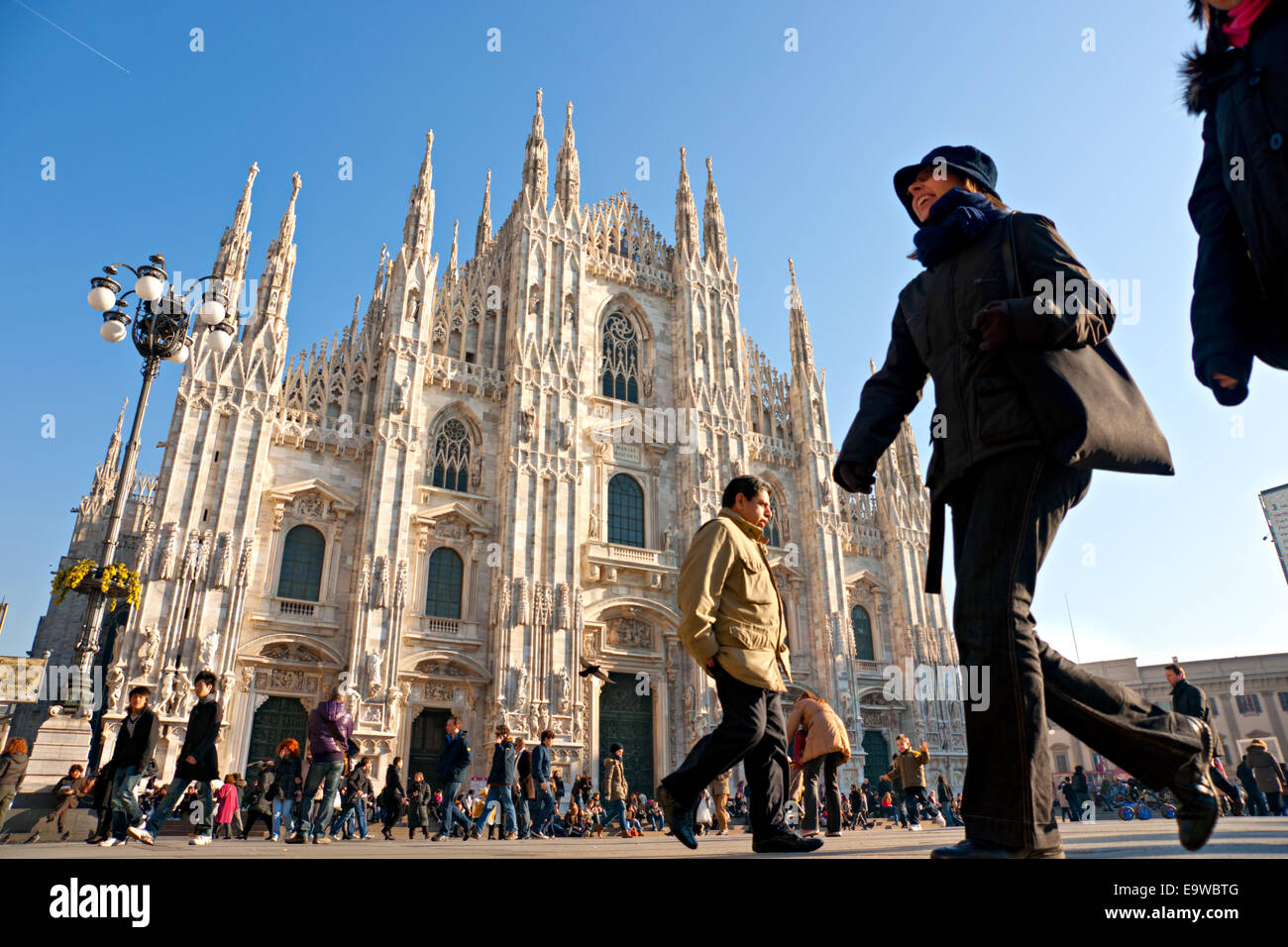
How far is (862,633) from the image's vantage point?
28609 mm

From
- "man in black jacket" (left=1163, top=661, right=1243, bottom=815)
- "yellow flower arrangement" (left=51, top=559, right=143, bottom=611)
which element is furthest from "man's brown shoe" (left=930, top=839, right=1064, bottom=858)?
"yellow flower arrangement" (left=51, top=559, right=143, bottom=611)

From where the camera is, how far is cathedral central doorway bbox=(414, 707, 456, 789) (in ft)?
65.5

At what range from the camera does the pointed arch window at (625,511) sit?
83.7 feet

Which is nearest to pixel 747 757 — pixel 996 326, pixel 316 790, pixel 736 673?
pixel 736 673

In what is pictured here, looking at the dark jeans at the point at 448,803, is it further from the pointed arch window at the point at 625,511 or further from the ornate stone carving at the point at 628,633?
the pointed arch window at the point at 625,511

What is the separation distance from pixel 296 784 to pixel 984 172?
42.8 feet

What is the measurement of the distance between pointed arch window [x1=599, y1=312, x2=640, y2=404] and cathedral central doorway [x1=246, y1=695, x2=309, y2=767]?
13799mm

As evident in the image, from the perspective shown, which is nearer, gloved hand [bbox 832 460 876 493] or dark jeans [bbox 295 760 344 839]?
gloved hand [bbox 832 460 876 493]

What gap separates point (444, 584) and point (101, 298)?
40.3ft

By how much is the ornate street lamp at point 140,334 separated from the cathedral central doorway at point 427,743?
9.13 meters

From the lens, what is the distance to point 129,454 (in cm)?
1102

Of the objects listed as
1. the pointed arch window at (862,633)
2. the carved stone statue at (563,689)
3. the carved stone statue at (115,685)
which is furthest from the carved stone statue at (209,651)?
the pointed arch window at (862,633)

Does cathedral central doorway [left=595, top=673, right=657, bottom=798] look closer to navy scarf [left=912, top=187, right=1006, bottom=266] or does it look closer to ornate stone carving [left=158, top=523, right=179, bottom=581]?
ornate stone carving [left=158, top=523, right=179, bottom=581]
